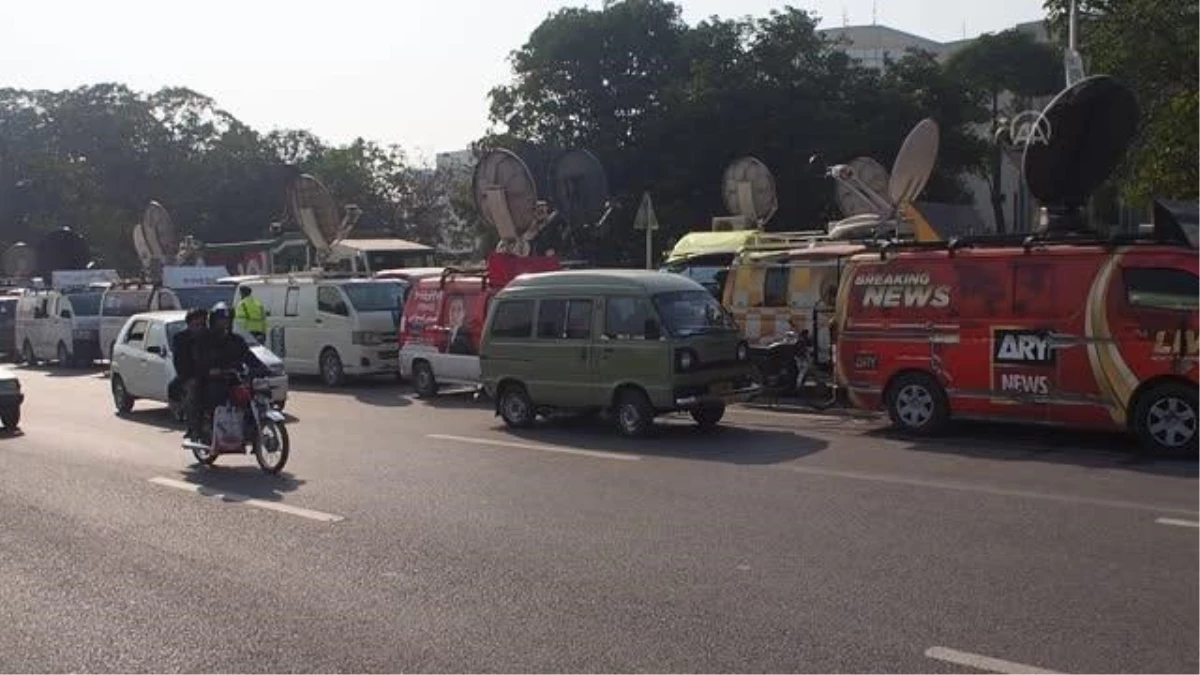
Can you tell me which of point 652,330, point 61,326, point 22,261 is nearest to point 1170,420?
point 652,330

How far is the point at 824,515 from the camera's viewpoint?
9406mm

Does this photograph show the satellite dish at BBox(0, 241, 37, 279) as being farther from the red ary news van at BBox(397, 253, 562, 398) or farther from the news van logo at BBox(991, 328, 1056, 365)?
the news van logo at BBox(991, 328, 1056, 365)

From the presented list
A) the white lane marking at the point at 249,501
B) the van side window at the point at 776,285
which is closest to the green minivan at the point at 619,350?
the van side window at the point at 776,285

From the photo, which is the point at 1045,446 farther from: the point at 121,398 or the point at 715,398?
the point at 121,398

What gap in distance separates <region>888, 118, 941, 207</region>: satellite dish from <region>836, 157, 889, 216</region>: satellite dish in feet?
3.76

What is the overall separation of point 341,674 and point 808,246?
44.1 feet

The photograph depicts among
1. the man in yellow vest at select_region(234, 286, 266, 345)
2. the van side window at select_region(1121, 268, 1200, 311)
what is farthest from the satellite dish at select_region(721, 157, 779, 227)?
the van side window at select_region(1121, 268, 1200, 311)

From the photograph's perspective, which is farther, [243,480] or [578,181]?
[578,181]

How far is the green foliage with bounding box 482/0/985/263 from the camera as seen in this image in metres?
44.4

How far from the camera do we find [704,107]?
44.7 metres

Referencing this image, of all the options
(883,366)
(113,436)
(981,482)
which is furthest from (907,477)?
(113,436)

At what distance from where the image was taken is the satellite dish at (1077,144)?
14.9m

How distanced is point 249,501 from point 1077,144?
→ 1043cm

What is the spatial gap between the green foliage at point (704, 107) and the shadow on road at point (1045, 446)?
26.2 metres
